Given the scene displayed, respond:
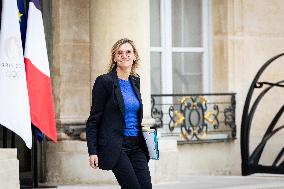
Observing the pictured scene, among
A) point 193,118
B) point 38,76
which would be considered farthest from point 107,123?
point 193,118

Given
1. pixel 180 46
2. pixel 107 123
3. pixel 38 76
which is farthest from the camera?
pixel 180 46


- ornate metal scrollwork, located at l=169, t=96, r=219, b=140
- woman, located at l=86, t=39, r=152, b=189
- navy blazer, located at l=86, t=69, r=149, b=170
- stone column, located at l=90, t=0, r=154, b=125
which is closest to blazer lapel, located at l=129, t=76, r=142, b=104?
woman, located at l=86, t=39, r=152, b=189

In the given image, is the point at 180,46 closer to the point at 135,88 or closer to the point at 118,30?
the point at 118,30

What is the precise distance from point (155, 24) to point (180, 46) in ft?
2.20

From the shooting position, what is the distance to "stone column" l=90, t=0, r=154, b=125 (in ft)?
44.0

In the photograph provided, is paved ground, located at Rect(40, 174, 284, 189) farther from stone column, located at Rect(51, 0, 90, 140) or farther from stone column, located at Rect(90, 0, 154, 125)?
stone column, located at Rect(51, 0, 90, 140)

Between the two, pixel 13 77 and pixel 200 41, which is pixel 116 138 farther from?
pixel 200 41

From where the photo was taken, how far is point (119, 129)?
7.76 meters

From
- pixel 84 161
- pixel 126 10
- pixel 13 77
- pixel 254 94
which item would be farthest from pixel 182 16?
pixel 13 77

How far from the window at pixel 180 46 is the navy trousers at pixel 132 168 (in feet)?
26.7

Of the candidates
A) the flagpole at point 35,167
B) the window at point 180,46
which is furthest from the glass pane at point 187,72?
the flagpole at point 35,167

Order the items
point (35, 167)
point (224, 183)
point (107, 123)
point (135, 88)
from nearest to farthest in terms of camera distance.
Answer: point (107, 123) < point (135, 88) < point (35, 167) < point (224, 183)

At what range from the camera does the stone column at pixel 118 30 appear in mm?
13414

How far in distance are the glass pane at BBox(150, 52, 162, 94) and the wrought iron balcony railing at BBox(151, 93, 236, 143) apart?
221 millimetres
